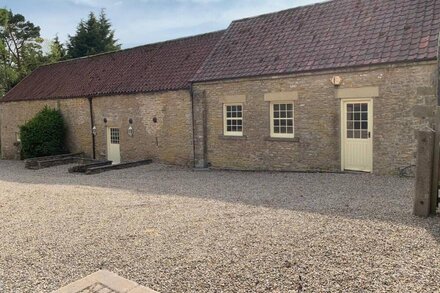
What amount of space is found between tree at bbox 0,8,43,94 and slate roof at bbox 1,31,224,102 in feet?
39.7

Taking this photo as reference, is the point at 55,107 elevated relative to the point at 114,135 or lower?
elevated

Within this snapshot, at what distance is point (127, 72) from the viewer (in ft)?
70.4

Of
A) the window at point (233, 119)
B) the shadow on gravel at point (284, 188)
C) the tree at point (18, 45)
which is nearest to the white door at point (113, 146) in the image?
the shadow on gravel at point (284, 188)

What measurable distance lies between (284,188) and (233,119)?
5.58 metres

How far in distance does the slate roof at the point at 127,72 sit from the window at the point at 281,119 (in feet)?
14.7

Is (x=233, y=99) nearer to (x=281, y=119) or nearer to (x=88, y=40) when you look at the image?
(x=281, y=119)

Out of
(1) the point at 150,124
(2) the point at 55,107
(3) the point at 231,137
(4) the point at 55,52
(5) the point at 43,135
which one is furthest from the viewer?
(4) the point at 55,52

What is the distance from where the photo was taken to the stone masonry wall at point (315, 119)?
11.5 meters

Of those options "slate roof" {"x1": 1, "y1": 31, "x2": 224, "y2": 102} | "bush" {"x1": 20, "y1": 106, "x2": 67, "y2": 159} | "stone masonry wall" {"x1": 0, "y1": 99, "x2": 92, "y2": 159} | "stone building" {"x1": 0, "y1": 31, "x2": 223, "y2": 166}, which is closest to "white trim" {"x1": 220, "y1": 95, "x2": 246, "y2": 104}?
"stone building" {"x1": 0, "y1": 31, "x2": 223, "y2": 166}

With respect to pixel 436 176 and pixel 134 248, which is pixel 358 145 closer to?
pixel 436 176

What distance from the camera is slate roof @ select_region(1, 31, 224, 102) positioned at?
18672mm

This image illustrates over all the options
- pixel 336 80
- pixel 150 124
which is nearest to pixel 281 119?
pixel 336 80

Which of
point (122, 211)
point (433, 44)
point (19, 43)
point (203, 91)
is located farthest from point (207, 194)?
point (19, 43)

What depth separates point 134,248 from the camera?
5.98 m
